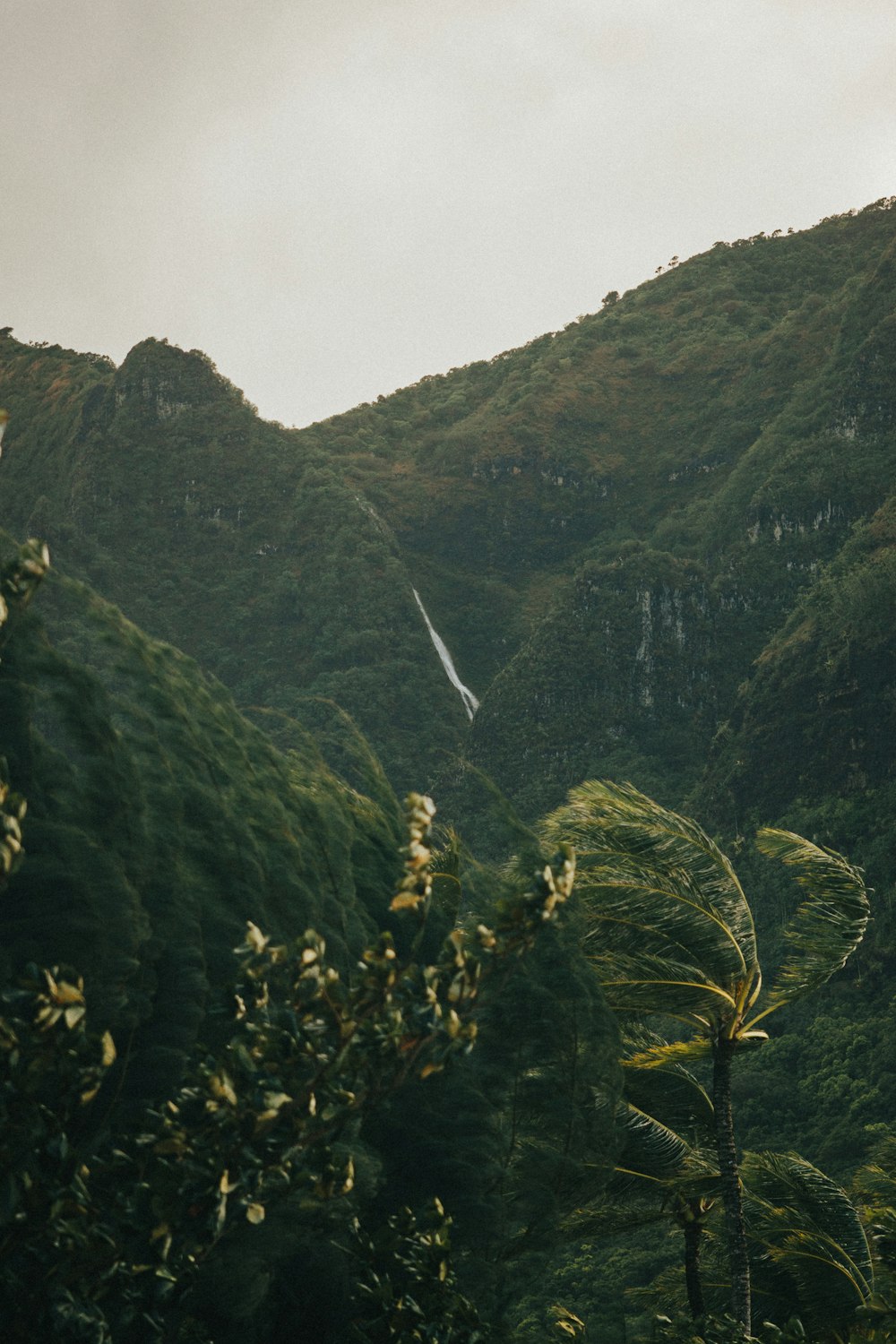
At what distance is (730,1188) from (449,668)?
7054 cm

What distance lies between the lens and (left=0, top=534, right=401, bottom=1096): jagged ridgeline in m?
6.50

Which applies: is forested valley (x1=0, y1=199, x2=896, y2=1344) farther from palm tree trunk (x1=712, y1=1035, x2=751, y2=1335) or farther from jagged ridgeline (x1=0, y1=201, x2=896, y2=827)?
jagged ridgeline (x1=0, y1=201, x2=896, y2=827)

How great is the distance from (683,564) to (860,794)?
88.4ft

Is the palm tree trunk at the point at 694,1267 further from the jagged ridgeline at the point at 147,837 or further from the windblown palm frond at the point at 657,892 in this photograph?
the jagged ridgeline at the point at 147,837

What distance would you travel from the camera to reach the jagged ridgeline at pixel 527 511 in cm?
6588

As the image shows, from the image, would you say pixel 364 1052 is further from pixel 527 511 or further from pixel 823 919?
pixel 527 511

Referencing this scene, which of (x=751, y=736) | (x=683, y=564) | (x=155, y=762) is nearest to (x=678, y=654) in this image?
(x=683, y=564)

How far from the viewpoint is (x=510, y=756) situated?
215 feet

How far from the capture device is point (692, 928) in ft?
33.5

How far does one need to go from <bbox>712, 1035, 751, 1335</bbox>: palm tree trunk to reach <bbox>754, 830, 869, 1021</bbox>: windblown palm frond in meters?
0.54

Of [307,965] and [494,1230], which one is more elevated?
[307,965]

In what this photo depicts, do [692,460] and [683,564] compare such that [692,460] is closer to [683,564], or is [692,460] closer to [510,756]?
[683,564]

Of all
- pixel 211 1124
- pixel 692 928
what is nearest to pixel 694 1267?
pixel 692 928

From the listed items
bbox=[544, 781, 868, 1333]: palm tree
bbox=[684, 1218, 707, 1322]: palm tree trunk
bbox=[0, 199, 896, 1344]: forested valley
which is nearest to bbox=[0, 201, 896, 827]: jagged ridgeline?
bbox=[0, 199, 896, 1344]: forested valley
